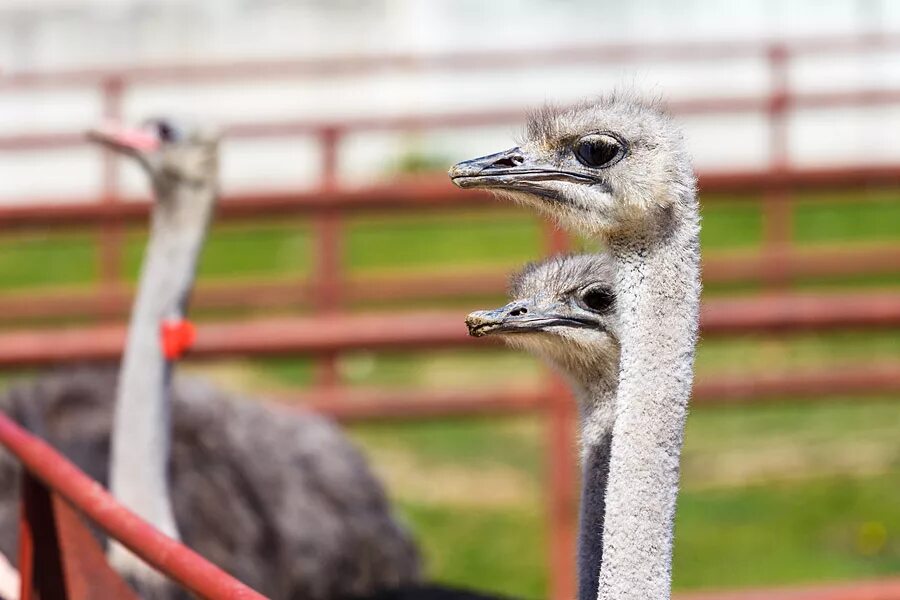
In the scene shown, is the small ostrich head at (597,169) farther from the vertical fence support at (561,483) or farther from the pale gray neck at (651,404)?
the vertical fence support at (561,483)

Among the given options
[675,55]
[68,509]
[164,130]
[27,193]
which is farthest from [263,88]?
[68,509]

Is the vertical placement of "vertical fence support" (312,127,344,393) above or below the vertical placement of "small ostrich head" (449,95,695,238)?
above

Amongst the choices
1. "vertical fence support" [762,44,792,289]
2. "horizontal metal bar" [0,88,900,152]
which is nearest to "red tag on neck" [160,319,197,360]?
"horizontal metal bar" [0,88,900,152]

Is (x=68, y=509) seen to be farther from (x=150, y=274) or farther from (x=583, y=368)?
(x=150, y=274)

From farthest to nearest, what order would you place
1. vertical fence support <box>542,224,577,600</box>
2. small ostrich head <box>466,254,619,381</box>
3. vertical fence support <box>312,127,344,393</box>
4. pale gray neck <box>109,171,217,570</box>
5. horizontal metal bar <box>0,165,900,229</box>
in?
vertical fence support <box>312,127,344,393</box> → horizontal metal bar <box>0,165,900,229</box> → vertical fence support <box>542,224,577,600</box> → pale gray neck <box>109,171,217,570</box> → small ostrich head <box>466,254,619,381</box>

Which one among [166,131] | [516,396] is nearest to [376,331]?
[166,131]

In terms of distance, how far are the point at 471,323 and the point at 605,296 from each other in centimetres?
23

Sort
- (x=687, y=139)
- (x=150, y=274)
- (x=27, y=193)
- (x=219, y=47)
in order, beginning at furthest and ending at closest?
(x=219, y=47) < (x=27, y=193) < (x=150, y=274) < (x=687, y=139)

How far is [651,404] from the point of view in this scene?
1746 mm

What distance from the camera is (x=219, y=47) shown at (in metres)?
13.8

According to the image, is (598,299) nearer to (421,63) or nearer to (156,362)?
(156,362)

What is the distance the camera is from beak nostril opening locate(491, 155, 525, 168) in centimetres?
194

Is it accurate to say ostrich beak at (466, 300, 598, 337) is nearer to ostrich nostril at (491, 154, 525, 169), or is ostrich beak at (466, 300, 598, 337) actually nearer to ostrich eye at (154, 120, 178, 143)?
ostrich nostril at (491, 154, 525, 169)

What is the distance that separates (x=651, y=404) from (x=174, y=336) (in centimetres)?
172
